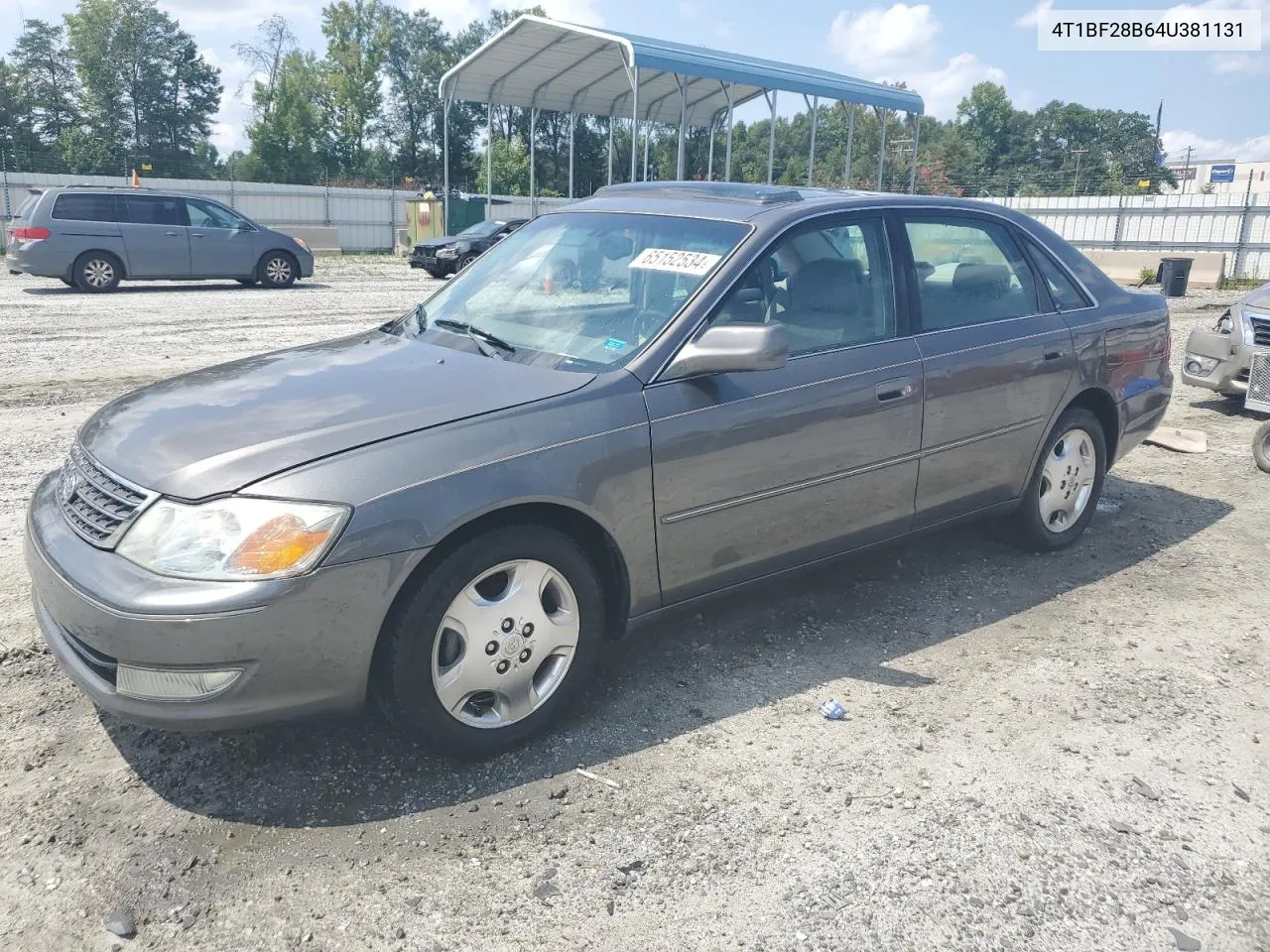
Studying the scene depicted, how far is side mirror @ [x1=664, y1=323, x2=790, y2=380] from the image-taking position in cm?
336

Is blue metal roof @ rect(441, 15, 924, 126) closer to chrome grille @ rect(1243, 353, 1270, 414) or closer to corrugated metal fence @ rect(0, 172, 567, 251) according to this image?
corrugated metal fence @ rect(0, 172, 567, 251)

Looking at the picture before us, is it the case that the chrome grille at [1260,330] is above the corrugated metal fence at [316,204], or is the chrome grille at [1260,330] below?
below

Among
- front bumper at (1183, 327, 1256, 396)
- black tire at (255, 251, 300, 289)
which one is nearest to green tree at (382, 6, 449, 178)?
black tire at (255, 251, 300, 289)

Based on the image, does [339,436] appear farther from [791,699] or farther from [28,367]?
[28,367]

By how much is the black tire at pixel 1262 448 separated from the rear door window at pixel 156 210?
53.6 feet

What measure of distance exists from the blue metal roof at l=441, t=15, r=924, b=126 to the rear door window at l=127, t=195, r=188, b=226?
9.70 meters

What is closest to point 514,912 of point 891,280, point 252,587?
point 252,587

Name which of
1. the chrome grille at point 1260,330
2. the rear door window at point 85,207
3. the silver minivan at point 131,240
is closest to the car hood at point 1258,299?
the chrome grille at point 1260,330

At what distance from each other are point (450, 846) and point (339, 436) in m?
1.20

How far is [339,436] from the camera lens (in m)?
2.98

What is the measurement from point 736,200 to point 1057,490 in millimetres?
2275

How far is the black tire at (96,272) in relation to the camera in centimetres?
1652

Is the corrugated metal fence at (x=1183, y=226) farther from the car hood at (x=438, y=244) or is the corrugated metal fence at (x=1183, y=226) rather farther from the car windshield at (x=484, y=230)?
the car hood at (x=438, y=244)

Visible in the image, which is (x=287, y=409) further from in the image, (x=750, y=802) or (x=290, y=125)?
(x=290, y=125)
